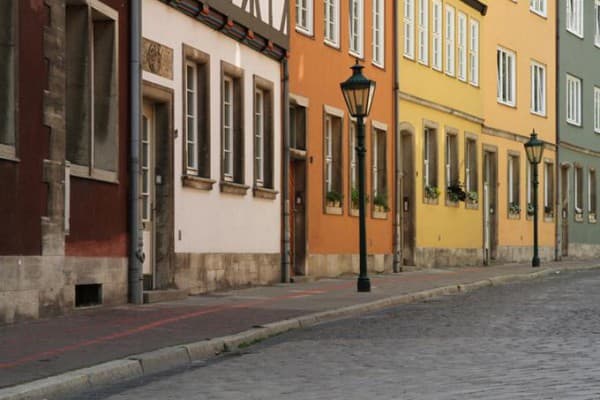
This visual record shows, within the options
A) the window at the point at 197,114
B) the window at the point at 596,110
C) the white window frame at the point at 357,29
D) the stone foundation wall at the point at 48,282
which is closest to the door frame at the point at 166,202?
the window at the point at 197,114

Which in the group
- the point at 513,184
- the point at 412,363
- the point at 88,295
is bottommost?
the point at 412,363

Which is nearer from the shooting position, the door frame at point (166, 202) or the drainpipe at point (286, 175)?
the door frame at point (166, 202)

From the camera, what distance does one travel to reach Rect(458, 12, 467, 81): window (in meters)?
42.0

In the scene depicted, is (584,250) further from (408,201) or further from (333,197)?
(333,197)

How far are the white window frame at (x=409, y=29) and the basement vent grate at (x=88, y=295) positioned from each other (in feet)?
61.9

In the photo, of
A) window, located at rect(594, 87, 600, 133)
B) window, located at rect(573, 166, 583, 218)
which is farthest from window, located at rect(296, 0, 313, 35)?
window, located at rect(594, 87, 600, 133)

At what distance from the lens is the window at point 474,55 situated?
4322 centimetres

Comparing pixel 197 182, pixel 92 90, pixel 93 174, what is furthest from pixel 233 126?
pixel 93 174

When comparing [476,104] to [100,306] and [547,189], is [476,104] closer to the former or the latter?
[547,189]

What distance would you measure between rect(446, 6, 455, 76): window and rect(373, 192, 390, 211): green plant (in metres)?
6.82

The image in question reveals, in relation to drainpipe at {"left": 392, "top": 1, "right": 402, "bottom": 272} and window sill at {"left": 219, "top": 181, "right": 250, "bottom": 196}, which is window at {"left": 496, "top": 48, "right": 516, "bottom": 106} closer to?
drainpipe at {"left": 392, "top": 1, "right": 402, "bottom": 272}

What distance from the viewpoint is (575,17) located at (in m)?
54.4

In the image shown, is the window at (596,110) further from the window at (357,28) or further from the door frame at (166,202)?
the door frame at (166,202)

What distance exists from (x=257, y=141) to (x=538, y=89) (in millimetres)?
24233
